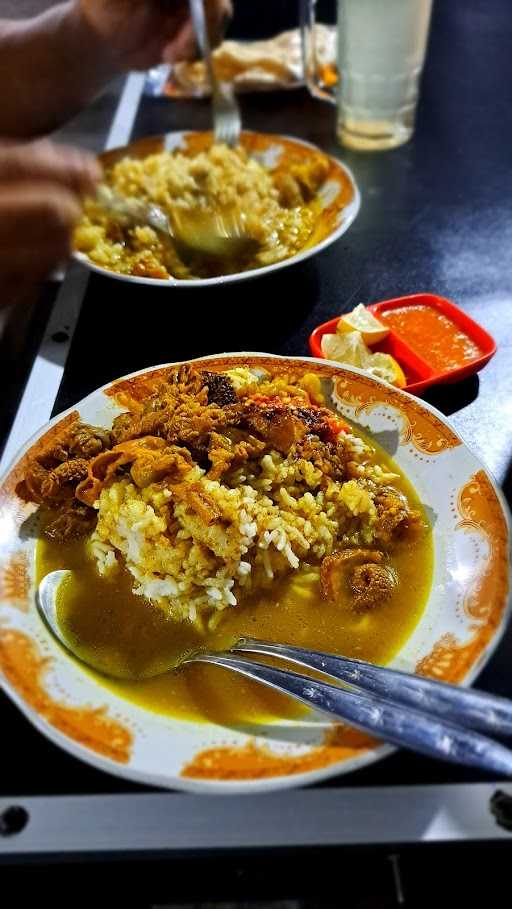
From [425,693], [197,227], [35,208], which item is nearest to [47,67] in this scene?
[197,227]

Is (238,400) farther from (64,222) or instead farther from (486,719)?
(486,719)

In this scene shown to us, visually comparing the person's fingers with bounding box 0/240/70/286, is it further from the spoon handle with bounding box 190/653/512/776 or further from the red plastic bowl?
the spoon handle with bounding box 190/653/512/776

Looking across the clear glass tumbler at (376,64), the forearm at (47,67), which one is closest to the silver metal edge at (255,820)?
the clear glass tumbler at (376,64)

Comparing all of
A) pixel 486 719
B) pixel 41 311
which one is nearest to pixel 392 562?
pixel 486 719

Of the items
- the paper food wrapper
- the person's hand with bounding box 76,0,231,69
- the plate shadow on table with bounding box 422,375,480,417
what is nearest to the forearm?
the person's hand with bounding box 76,0,231,69

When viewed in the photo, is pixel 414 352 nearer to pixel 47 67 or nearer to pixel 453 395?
pixel 453 395
